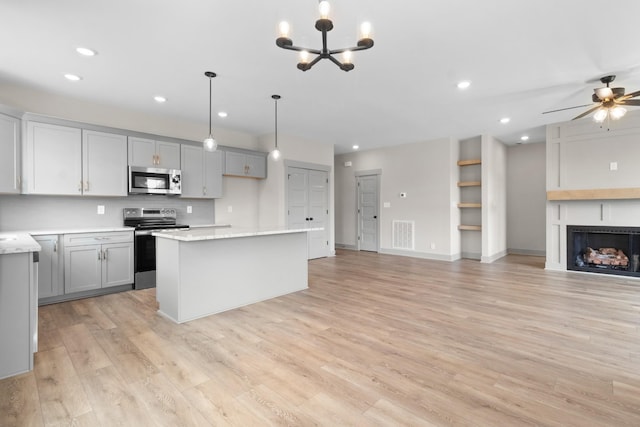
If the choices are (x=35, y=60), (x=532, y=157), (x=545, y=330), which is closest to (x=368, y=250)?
(x=532, y=157)

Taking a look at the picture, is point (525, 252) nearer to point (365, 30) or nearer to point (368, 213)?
point (368, 213)

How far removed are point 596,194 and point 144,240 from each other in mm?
7476

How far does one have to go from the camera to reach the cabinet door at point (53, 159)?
3854mm

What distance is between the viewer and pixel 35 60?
3.28m

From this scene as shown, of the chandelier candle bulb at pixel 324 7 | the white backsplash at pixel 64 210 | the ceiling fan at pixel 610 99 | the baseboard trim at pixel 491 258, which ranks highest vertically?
the ceiling fan at pixel 610 99

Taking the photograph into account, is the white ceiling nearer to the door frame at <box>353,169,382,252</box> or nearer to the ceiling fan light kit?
the ceiling fan light kit

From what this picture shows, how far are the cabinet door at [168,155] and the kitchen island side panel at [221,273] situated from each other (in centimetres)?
194

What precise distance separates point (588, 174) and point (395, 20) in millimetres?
5174

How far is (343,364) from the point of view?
237cm

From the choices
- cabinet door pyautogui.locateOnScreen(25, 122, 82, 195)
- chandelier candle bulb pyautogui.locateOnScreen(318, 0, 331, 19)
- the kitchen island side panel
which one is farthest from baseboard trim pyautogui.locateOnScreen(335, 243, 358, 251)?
chandelier candle bulb pyautogui.locateOnScreen(318, 0, 331, 19)

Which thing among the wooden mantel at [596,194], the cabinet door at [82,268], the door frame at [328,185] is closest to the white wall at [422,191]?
the door frame at [328,185]

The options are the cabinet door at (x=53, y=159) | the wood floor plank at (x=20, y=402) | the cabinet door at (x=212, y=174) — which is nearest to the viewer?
the wood floor plank at (x=20, y=402)

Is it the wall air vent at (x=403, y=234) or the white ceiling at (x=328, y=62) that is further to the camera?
the wall air vent at (x=403, y=234)

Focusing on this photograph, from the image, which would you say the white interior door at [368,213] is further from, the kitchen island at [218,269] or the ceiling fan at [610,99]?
the ceiling fan at [610,99]
